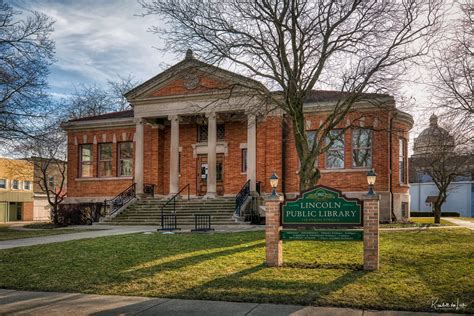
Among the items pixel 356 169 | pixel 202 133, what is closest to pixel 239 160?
pixel 202 133

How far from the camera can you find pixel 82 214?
27.3 m

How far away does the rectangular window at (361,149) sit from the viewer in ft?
81.3

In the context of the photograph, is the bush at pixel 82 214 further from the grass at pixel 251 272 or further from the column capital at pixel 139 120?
the grass at pixel 251 272

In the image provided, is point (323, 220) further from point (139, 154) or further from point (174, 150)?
point (139, 154)

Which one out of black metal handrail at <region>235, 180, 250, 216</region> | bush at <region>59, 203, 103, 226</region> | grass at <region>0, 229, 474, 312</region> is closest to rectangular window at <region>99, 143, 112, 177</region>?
bush at <region>59, 203, 103, 226</region>

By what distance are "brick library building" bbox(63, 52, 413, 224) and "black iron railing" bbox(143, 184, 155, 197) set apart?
8 cm

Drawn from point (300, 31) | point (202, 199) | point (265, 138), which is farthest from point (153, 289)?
point (265, 138)

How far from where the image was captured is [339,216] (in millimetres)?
9867

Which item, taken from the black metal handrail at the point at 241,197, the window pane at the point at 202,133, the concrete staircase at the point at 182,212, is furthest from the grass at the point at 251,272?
the window pane at the point at 202,133

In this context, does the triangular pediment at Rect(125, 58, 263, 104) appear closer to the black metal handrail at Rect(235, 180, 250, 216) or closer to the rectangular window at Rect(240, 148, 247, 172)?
the rectangular window at Rect(240, 148, 247, 172)

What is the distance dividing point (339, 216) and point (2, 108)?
19765mm

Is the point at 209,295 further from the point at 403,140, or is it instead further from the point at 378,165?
the point at 403,140

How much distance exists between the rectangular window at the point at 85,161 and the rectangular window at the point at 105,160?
3.13ft

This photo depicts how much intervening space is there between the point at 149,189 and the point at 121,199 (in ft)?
7.46
